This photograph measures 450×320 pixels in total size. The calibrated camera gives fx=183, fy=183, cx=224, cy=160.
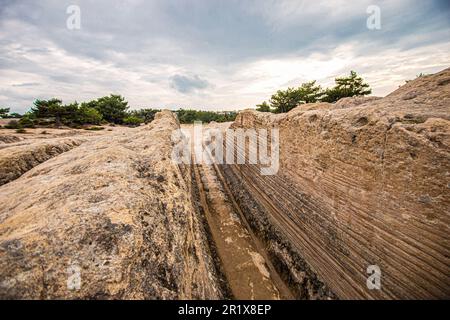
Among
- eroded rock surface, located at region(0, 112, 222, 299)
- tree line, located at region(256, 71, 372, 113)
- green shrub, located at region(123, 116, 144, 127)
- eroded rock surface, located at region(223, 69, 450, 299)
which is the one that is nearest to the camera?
eroded rock surface, located at region(0, 112, 222, 299)

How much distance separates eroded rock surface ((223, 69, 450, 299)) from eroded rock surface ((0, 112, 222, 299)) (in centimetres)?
170

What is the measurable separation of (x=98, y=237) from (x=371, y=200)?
3072mm

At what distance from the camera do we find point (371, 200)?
2.34 meters

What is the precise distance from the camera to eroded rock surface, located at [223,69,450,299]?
6.08 feet

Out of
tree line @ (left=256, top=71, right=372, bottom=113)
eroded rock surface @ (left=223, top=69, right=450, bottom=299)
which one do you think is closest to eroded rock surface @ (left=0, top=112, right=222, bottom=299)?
eroded rock surface @ (left=223, top=69, right=450, bottom=299)

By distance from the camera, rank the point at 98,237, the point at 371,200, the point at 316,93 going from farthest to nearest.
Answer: the point at 316,93, the point at 371,200, the point at 98,237

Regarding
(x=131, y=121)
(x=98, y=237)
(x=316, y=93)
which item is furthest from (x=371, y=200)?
(x=131, y=121)

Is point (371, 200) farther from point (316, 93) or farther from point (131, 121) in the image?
point (131, 121)

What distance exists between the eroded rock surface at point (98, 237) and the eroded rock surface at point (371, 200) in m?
1.70

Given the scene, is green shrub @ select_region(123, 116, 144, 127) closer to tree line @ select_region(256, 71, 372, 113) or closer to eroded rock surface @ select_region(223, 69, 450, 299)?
tree line @ select_region(256, 71, 372, 113)

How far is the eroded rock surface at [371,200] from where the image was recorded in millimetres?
1854

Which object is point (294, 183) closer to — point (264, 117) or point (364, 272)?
point (364, 272)
